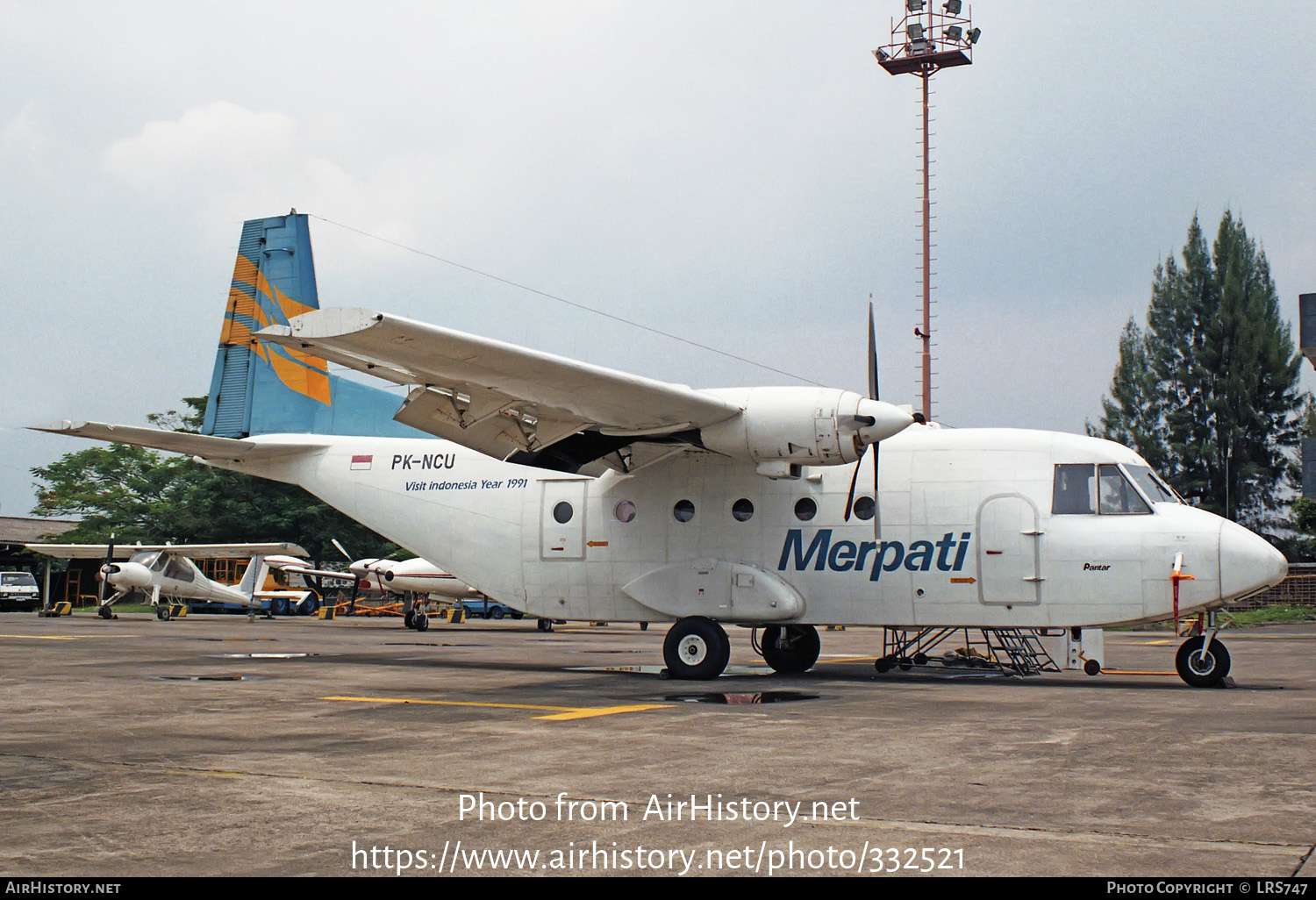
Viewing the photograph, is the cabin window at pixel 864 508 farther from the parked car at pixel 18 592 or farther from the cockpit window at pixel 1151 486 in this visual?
the parked car at pixel 18 592

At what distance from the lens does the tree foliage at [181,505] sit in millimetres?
62344

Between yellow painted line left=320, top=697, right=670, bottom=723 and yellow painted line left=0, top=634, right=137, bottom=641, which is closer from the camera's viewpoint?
yellow painted line left=320, top=697, right=670, bottom=723

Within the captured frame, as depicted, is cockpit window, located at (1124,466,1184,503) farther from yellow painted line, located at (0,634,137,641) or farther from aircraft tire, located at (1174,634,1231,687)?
yellow painted line, located at (0,634,137,641)

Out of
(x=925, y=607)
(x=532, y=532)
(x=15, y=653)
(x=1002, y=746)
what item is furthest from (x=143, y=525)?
(x=1002, y=746)

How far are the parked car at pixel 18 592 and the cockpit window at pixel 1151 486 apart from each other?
168 feet

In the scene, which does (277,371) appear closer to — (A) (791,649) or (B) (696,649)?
(B) (696,649)

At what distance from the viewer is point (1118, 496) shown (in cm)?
1335

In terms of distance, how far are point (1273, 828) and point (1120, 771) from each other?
1732 millimetres

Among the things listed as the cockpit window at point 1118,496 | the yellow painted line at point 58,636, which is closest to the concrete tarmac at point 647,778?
the cockpit window at point 1118,496

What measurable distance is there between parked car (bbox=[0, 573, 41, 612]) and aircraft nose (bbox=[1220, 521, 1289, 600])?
5214 centimetres

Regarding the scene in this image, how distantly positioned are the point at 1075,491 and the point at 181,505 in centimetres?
5977

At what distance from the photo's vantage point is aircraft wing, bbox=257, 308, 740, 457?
428 inches

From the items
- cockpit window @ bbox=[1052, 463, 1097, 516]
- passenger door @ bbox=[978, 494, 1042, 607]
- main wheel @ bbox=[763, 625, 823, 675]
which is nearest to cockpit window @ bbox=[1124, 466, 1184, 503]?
cockpit window @ bbox=[1052, 463, 1097, 516]
